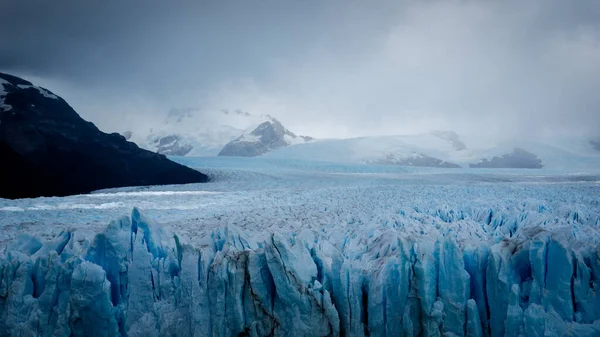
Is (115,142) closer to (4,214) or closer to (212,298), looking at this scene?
(4,214)

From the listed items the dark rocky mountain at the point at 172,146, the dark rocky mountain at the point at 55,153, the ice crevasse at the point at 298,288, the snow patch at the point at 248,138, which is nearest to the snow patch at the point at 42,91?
the dark rocky mountain at the point at 55,153

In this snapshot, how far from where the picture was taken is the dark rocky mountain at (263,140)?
9238cm

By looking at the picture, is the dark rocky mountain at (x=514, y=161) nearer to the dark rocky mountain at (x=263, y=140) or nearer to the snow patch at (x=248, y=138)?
A: the dark rocky mountain at (x=263, y=140)

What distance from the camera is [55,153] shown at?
50.6ft

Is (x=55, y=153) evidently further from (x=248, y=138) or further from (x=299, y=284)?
(x=248, y=138)

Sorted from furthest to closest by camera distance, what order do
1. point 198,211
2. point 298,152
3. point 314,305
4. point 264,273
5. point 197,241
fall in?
1. point 298,152
2. point 198,211
3. point 197,241
4. point 264,273
5. point 314,305

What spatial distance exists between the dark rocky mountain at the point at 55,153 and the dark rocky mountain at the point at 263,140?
71371 millimetres

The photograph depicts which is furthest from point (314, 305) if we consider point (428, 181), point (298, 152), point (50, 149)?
point (298, 152)

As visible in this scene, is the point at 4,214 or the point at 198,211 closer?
the point at 4,214

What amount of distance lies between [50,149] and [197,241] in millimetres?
13775

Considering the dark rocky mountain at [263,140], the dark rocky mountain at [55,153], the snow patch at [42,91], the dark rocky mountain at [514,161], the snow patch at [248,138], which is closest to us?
the dark rocky mountain at [55,153]

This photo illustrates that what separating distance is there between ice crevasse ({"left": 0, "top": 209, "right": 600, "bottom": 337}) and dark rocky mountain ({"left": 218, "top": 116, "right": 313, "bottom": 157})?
85124mm

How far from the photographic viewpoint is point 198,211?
931 centimetres

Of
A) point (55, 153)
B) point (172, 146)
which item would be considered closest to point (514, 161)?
point (55, 153)
